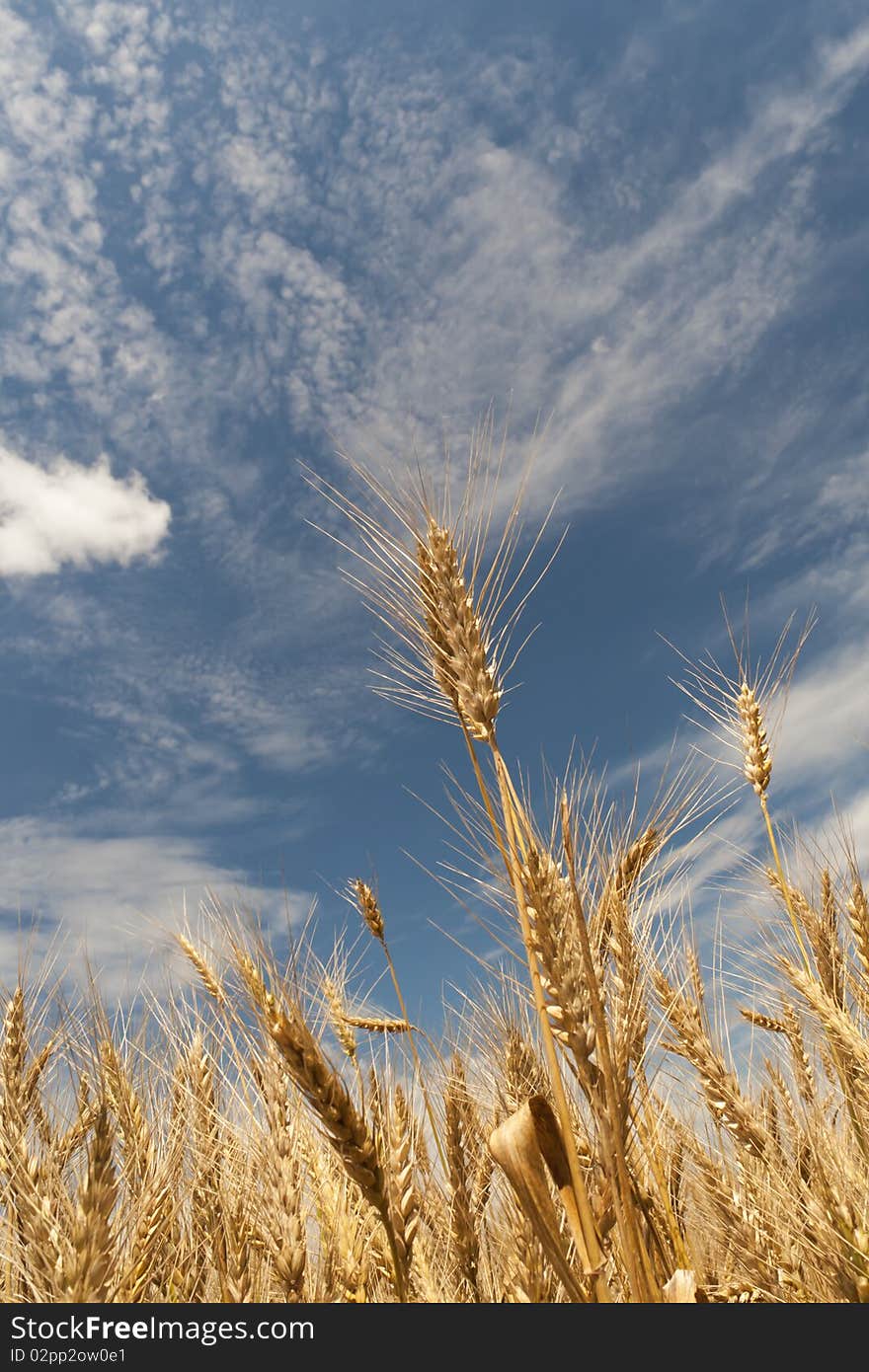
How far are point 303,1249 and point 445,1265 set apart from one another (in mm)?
959

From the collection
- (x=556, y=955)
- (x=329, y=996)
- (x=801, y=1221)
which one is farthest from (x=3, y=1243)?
(x=329, y=996)

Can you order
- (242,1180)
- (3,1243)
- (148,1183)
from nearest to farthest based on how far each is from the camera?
(3,1243)
(148,1183)
(242,1180)

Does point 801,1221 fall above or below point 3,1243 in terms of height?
below

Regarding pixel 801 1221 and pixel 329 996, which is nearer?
pixel 801 1221

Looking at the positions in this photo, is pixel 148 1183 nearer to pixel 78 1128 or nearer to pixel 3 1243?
pixel 3 1243

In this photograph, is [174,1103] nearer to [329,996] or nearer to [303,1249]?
[303,1249]

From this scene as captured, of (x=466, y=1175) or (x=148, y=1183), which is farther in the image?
(x=466, y=1175)
